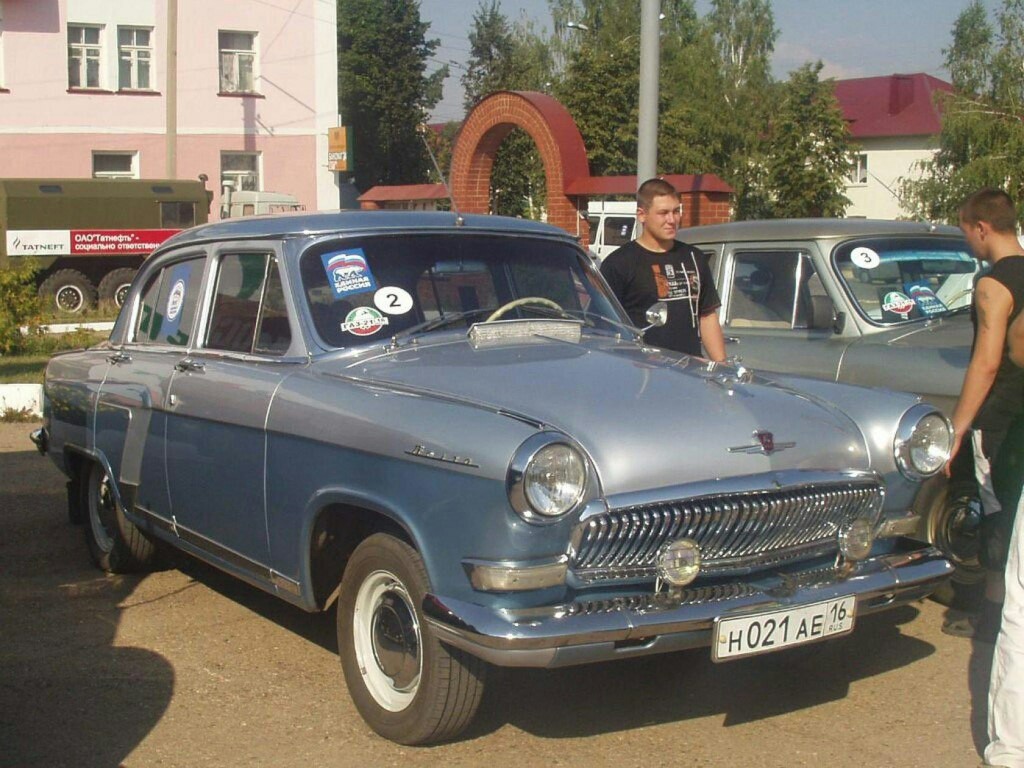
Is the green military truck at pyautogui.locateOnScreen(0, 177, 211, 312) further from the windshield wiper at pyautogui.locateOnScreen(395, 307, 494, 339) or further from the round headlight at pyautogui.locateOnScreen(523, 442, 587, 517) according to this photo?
the round headlight at pyautogui.locateOnScreen(523, 442, 587, 517)

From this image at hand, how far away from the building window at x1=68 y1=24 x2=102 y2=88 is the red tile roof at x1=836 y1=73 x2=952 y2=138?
33.2 meters

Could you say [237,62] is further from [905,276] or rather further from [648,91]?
[905,276]

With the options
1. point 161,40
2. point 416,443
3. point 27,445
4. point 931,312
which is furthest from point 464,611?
point 161,40

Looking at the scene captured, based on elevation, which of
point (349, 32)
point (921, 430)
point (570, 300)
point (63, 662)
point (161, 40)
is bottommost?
point (63, 662)

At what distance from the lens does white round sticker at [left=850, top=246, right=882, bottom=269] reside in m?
7.08

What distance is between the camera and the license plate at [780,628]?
3869mm

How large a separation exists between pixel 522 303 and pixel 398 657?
1.63m

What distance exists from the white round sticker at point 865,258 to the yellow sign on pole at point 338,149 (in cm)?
2900

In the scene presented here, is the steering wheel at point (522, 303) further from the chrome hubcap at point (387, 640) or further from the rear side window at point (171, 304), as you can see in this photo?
the rear side window at point (171, 304)

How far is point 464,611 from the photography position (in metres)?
3.77

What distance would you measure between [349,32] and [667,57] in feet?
68.7

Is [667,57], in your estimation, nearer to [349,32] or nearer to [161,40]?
[349,32]

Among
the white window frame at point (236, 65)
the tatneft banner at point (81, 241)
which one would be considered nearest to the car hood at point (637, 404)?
the tatneft banner at point (81, 241)

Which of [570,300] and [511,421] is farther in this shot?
[570,300]
